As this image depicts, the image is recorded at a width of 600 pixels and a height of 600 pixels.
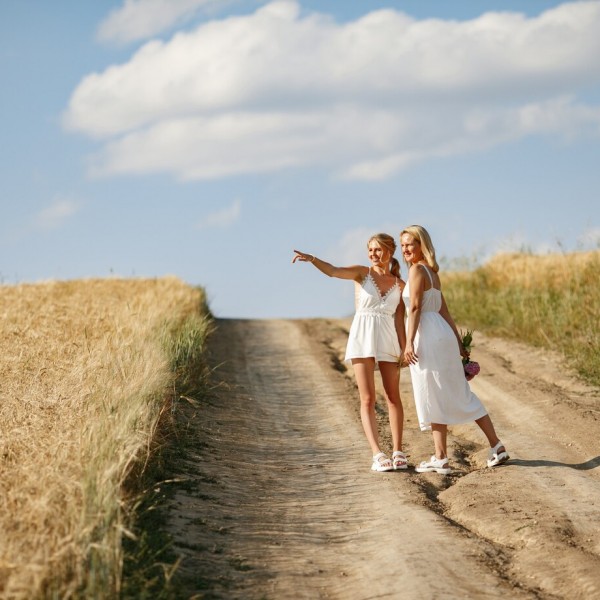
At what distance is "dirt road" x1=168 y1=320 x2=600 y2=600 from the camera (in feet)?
19.6

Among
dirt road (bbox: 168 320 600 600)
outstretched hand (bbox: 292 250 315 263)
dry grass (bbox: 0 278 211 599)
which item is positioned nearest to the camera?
dry grass (bbox: 0 278 211 599)

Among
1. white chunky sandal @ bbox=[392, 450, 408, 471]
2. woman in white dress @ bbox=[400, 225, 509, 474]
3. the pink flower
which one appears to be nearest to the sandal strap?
white chunky sandal @ bbox=[392, 450, 408, 471]

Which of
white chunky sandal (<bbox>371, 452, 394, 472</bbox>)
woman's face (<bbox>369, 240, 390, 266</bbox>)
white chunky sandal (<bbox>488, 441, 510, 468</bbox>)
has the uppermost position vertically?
woman's face (<bbox>369, 240, 390, 266</bbox>)

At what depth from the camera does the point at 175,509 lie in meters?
7.12

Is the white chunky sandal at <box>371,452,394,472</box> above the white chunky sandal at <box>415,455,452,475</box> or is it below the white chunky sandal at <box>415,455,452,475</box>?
above

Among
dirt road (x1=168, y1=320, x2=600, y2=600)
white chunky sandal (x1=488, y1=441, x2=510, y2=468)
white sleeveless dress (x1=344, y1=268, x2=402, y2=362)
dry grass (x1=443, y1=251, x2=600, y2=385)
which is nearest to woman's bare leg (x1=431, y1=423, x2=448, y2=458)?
dirt road (x1=168, y1=320, x2=600, y2=600)

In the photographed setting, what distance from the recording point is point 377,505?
768 cm

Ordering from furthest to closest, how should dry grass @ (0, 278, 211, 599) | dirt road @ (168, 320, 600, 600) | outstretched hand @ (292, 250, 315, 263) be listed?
1. outstretched hand @ (292, 250, 315, 263)
2. dirt road @ (168, 320, 600, 600)
3. dry grass @ (0, 278, 211, 599)

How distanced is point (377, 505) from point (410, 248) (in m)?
2.45

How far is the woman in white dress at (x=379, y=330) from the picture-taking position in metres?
8.94

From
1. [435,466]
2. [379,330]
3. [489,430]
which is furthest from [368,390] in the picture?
[489,430]

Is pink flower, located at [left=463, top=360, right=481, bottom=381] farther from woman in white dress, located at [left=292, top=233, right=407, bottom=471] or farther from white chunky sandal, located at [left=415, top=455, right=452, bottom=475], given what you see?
white chunky sandal, located at [left=415, top=455, right=452, bottom=475]

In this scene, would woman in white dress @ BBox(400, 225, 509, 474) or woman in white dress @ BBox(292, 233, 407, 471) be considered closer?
woman in white dress @ BBox(400, 225, 509, 474)

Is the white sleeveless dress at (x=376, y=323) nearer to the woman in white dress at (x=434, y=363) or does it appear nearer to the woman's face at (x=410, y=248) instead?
the woman in white dress at (x=434, y=363)
